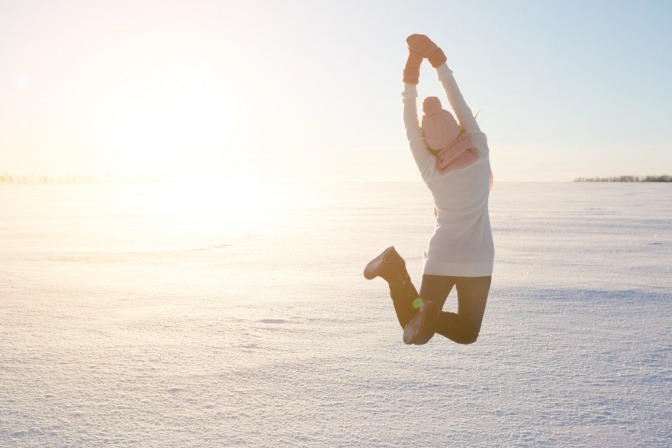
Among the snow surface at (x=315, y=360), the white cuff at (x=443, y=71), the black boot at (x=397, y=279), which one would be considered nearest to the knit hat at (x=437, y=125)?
the white cuff at (x=443, y=71)

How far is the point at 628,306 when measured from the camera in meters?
6.06

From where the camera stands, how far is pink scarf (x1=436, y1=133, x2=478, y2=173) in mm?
2910

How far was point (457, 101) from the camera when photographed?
308cm

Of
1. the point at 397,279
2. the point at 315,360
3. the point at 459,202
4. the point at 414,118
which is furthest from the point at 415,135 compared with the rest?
the point at 315,360

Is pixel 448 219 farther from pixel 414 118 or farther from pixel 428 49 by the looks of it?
pixel 428 49

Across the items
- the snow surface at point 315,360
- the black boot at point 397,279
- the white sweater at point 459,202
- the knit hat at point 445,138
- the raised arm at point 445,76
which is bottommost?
the snow surface at point 315,360

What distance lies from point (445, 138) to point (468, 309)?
83 cm

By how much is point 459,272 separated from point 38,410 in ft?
7.94

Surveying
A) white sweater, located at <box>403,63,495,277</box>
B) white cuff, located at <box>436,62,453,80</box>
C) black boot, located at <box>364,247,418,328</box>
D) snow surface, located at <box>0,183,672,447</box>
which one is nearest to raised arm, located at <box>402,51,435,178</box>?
white sweater, located at <box>403,63,495,277</box>

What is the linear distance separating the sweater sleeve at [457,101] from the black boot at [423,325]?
0.84 m

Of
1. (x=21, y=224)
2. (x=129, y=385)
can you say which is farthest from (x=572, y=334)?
(x=21, y=224)

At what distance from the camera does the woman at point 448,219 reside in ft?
9.68

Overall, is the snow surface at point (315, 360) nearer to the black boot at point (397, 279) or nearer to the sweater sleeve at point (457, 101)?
the black boot at point (397, 279)

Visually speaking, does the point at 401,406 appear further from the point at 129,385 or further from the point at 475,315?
the point at 129,385
